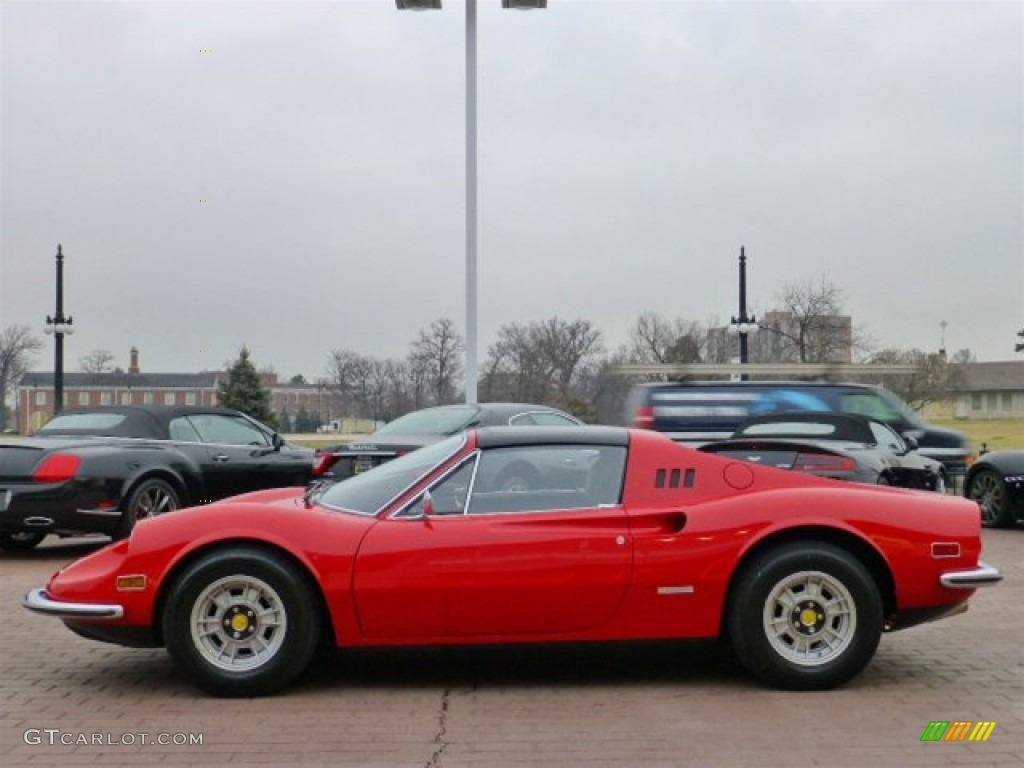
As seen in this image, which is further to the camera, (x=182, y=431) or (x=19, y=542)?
(x=182, y=431)

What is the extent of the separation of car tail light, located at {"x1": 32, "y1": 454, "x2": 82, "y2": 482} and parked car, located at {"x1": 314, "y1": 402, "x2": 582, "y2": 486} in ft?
7.04

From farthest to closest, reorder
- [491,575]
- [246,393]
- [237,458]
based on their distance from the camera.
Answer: [246,393]
[237,458]
[491,575]

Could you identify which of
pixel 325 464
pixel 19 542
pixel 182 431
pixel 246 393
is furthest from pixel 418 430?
pixel 246 393

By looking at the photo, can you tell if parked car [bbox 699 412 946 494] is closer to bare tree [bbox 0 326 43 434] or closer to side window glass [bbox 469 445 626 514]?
side window glass [bbox 469 445 626 514]

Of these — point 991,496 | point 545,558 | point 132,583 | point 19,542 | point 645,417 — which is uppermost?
point 645,417

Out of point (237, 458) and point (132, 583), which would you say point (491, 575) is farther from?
point (237, 458)

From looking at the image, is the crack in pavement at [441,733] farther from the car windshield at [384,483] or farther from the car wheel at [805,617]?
the car wheel at [805,617]

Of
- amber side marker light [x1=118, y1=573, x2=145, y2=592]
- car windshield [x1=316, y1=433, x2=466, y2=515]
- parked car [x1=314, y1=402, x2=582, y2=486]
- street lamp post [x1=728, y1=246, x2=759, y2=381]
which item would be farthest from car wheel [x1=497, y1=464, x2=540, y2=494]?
street lamp post [x1=728, y1=246, x2=759, y2=381]

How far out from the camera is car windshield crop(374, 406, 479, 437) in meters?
11.6

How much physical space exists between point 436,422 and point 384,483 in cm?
611

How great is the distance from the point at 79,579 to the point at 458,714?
1.95 m


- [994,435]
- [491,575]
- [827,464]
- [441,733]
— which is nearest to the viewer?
[441,733]

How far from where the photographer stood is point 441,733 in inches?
188

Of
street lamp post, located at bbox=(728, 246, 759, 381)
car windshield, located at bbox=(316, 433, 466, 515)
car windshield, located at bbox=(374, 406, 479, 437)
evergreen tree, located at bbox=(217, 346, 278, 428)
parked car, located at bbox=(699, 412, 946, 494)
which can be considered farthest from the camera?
evergreen tree, located at bbox=(217, 346, 278, 428)
